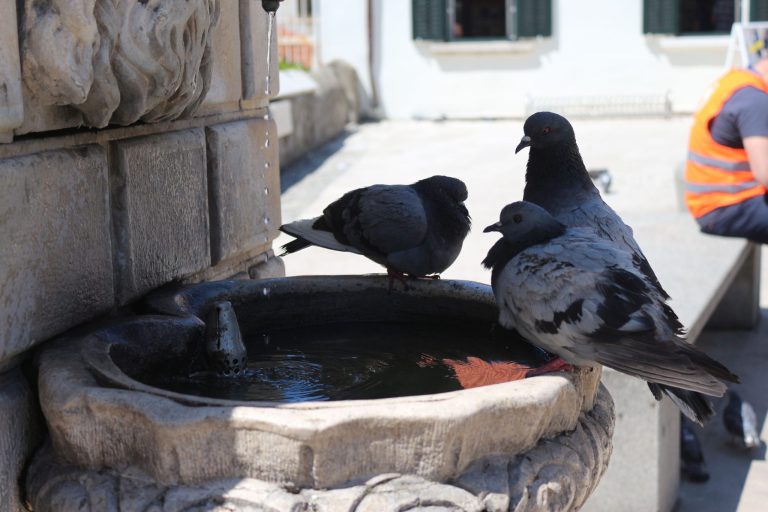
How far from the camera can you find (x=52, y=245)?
93.4 inches

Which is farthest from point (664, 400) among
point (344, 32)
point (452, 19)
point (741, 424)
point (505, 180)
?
point (452, 19)

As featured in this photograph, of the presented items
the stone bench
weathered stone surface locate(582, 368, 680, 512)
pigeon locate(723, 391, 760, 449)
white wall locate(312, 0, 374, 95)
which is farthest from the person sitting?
white wall locate(312, 0, 374, 95)

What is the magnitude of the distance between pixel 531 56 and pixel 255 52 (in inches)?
610

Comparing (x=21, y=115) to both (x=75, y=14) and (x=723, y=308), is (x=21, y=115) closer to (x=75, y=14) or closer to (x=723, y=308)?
(x=75, y=14)

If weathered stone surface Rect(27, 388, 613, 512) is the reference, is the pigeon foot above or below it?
above

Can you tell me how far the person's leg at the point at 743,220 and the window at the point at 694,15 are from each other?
41.4 ft

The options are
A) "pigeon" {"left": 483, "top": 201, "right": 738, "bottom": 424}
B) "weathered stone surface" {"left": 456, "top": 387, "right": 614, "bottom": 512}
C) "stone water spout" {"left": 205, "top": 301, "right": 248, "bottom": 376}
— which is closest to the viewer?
"weathered stone surface" {"left": 456, "top": 387, "right": 614, "bottom": 512}

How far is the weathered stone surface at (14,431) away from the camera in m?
2.19

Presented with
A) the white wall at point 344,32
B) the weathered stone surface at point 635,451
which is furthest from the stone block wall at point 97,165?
the white wall at point 344,32

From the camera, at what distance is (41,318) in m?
2.35

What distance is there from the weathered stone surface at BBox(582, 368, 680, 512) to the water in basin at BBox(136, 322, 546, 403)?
3.54ft

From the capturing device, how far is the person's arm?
5.36 meters

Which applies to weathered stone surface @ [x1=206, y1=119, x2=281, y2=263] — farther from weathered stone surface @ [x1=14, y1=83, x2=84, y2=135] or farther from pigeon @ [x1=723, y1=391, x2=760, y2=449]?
pigeon @ [x1=723, y1=391, x2=760, y2=449]

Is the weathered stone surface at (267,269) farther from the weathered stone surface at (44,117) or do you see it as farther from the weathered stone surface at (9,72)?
the weathered stone surface at (9,72)
